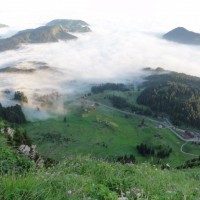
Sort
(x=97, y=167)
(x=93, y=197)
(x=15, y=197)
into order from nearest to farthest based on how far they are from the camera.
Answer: (x=15, y=197)
(x=93, y=197)
(x=97, y=167)

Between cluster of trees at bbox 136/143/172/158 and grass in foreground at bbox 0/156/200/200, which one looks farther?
cluster of trees at bbox 136/143/172/158

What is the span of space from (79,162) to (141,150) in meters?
182

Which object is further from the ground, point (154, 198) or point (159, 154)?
point (154, 198)

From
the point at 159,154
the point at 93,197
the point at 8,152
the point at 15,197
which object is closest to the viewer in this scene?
the point at 15,197

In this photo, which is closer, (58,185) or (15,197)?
(15,197)

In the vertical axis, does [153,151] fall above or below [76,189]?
below

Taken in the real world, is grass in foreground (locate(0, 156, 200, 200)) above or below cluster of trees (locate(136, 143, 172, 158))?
above

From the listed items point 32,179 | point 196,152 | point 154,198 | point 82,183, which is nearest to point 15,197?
point 32,179

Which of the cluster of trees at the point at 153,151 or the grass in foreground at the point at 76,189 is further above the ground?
the grass in foreground at the point at 76,189

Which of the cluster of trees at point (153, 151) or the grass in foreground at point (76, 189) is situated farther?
the cluster of trees at point (153, 151)

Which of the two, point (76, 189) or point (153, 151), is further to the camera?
point (153, 151)

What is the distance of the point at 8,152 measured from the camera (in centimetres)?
1530

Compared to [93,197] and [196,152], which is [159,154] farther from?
[93,197]

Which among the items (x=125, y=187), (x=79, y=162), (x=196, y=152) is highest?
(x=125, y=187)
